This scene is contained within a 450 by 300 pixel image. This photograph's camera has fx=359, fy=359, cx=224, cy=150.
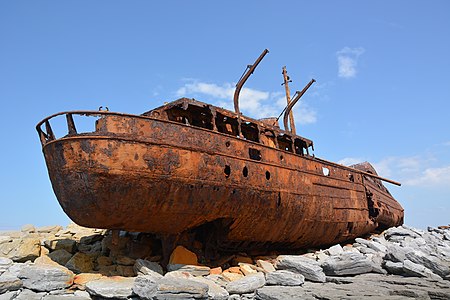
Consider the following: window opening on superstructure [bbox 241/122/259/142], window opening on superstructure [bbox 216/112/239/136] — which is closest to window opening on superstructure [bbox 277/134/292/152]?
window opening on superstructure [bbox 241/122/259/142]

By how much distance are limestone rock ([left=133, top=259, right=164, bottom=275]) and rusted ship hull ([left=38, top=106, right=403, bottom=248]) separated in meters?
0.58

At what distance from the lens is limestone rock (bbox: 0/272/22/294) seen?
5.57 meters

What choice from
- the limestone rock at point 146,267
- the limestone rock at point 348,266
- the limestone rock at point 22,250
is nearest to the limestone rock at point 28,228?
the limestone rock at point 22,250

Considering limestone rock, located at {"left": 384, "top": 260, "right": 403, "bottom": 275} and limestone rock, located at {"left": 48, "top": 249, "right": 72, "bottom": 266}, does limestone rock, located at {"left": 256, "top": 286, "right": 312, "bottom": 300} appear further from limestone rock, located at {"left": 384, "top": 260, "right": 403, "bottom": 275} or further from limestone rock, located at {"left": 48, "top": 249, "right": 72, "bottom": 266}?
limestone rock, located at {"left": 48, "top": 249, "right": 72, "bottom": 266}

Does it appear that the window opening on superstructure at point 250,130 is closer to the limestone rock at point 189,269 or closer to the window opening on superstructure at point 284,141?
the window opening on superstructure at point 284,141

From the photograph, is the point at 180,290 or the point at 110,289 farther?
the point at 110,289

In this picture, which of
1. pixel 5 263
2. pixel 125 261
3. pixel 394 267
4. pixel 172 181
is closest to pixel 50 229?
pixel 5 263

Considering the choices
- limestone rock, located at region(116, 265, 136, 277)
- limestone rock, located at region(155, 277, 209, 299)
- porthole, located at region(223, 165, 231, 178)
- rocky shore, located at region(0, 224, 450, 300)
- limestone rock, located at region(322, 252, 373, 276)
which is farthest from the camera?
limestone rock, located at region(322, 252, 373, 276)

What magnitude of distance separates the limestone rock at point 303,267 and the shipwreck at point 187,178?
2.58 ft

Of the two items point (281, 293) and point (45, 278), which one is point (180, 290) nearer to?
point (281, 293)

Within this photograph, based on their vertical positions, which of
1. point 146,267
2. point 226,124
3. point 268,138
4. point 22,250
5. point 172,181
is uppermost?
point 226,124

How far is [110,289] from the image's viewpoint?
18.0ft

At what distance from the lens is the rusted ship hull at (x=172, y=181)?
5.80 metres

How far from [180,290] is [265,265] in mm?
2587
